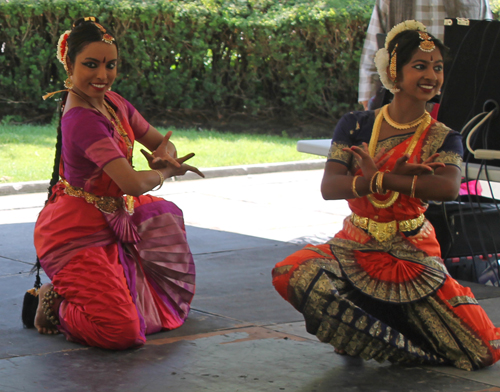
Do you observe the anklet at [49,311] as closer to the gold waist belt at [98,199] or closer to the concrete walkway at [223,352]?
the concrete walkway at [223,352]

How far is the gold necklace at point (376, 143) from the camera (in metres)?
3.85

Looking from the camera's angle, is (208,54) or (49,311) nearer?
(49,311)

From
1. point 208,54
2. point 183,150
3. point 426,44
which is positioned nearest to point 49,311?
point 426,44

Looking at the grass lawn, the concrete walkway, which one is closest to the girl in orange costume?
the concrete walkway

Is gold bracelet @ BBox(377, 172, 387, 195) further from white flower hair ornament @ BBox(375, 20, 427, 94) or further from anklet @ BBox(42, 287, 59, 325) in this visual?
anklet @ BBox(42, 287, 59, 325)

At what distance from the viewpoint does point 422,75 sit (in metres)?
3.91

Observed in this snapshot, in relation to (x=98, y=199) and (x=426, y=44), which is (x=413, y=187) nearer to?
(x=426, y=44)

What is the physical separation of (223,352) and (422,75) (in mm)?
1617

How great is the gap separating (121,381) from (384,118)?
68.5 inches

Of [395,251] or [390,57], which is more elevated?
[390,57]

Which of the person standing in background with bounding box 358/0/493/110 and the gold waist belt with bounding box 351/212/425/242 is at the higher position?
the person standing in background with bounding box 358/0/493/110

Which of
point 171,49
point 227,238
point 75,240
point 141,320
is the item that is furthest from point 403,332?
point 171,49

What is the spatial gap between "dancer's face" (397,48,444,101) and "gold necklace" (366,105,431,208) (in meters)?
0.13

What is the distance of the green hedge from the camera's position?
13.4 m
